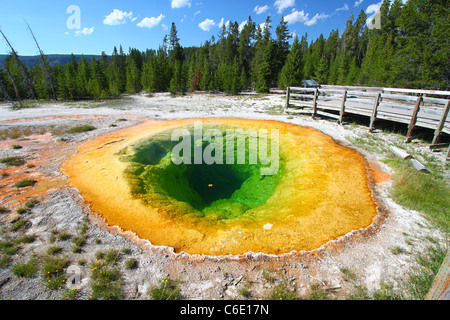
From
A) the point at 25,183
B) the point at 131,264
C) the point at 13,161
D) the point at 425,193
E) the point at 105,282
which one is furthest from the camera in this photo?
the point at 13,161

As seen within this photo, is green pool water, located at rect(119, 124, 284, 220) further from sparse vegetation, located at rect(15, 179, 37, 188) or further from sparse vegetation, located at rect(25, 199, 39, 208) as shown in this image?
sparse vegetation, located at rect(15, 179, 37, 188)

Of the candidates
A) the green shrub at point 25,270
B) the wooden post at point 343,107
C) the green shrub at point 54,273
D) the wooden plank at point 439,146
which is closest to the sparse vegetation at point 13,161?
Result: the green shrub at point 25,270

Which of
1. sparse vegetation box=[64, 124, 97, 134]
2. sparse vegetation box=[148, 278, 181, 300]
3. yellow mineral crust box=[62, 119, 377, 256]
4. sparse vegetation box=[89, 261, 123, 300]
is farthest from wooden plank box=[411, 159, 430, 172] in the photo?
sparse vegetation box=[64, 124, 97, 134]

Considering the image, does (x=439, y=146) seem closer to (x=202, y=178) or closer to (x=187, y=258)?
(x=202, y=178)

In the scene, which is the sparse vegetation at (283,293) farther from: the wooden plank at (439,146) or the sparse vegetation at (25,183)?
the wooden plank at (439,146)

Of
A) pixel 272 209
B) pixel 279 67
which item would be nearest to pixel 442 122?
pixel 272 209

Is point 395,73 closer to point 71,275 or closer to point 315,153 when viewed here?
point 315,153
